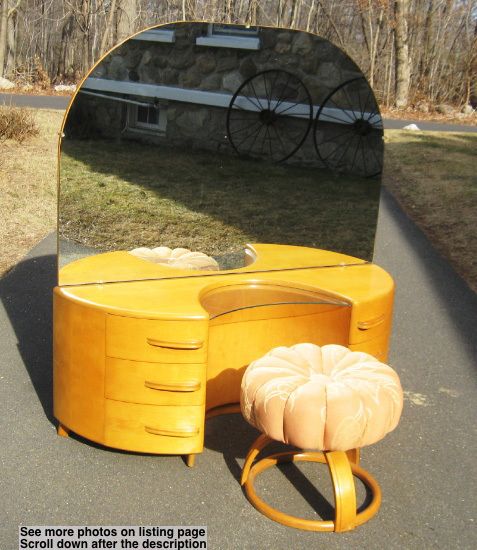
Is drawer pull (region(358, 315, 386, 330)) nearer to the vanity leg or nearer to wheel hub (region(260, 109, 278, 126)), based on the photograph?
wheel hub (region(260, 109, 278, 126))

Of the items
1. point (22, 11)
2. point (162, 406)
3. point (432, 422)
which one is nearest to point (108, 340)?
point (162, 406)

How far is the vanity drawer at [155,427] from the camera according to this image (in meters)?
3.24

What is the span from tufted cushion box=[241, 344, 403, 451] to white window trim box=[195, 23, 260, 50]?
→ 1.65m

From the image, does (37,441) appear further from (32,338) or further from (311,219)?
(311,219)

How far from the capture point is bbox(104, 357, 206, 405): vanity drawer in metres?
3.20

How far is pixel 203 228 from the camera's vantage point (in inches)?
160

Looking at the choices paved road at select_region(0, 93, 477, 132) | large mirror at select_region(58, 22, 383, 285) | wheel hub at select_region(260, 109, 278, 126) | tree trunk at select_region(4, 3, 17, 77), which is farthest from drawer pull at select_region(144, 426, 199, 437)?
tree trunk at select_region(4, 3, 17, 77)

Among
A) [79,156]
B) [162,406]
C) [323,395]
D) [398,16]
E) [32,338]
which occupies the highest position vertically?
[398,16]

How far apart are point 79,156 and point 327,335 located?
151cm

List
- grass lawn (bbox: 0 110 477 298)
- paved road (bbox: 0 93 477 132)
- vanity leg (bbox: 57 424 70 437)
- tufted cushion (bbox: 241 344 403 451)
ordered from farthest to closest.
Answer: paved road (bbox: 0 93 477 132) → grass lawn (bbox: 0 110 477 298) → vanity leg (bbox: 57 424 70 437) → tufted cushion (bbox: 241 344 403 451)

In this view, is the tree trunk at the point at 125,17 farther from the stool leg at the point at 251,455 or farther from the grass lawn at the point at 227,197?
the stool leg at the point at 251,455

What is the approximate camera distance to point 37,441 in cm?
356

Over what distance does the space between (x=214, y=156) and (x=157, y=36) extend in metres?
0.71

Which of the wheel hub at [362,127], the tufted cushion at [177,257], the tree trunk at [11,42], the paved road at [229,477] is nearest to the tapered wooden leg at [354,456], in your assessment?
the paved road at [229,477]
